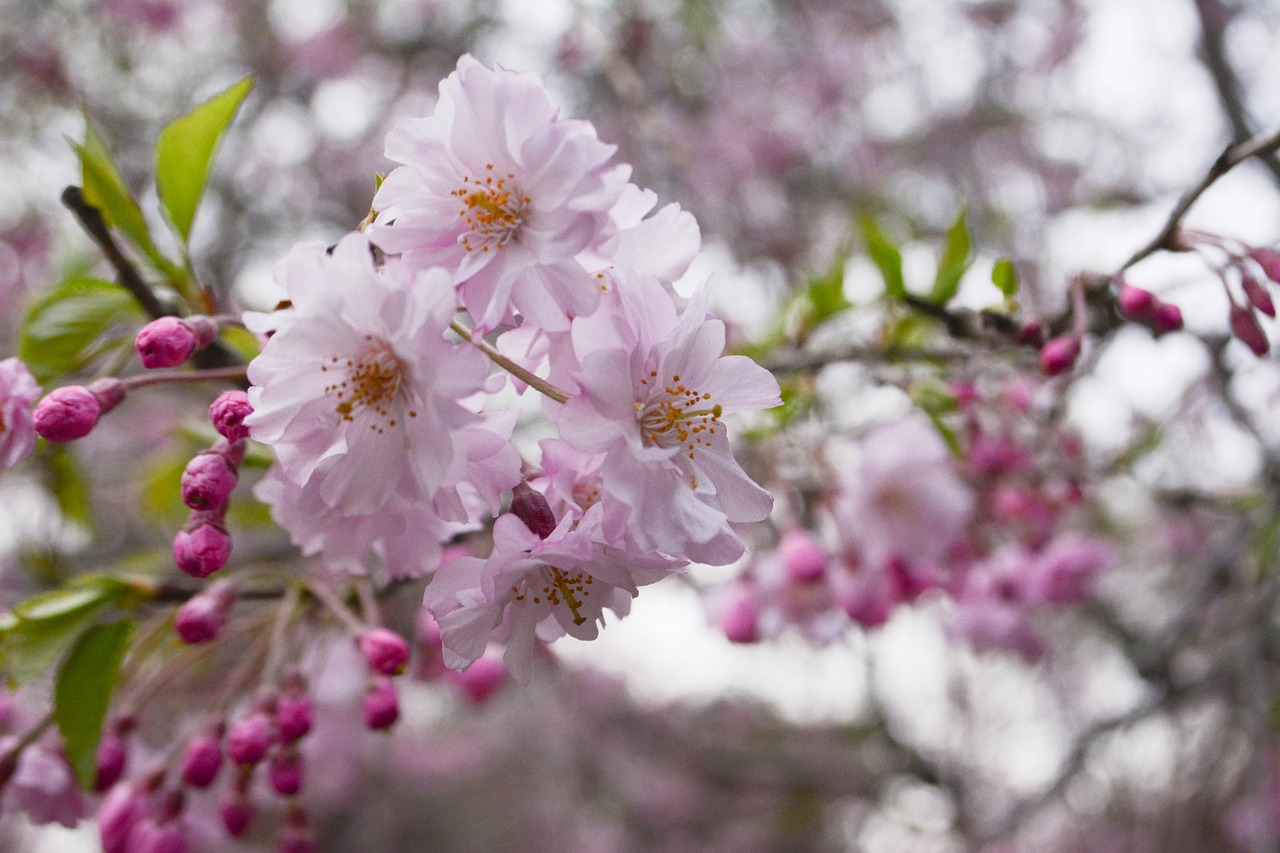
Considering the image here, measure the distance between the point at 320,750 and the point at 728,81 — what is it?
14.6 ft

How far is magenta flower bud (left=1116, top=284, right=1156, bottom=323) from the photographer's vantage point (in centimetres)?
116

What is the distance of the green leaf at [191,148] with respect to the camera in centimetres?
122

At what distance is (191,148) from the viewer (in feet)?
4.02

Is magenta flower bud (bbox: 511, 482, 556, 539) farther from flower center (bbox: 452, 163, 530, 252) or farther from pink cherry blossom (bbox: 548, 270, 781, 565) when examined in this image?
flower center (bbox: 452, 163, 530, 252)

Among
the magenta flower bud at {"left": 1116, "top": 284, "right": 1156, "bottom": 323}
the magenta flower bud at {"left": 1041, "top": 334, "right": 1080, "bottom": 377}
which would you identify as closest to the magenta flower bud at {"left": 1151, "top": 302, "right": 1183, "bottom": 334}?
the magenta flower bud at {"left": 1116, "top": 284, "right": 1156, "bottom": 323}

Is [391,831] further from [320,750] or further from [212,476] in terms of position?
[212,476]

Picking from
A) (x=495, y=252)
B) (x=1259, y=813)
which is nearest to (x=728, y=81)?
(x=1259, y=813)

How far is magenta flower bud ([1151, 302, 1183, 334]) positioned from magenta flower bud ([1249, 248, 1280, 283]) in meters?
0.10

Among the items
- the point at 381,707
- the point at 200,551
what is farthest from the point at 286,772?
the point at 200,551

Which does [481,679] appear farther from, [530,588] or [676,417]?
[676,417]

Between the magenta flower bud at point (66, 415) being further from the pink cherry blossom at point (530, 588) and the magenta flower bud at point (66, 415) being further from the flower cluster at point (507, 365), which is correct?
the pink cherry blossom at point (530, 588)

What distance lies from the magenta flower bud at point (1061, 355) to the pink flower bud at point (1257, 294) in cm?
21

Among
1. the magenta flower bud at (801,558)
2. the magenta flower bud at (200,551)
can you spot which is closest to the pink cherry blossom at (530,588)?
the magenta flower bud at (200,551)

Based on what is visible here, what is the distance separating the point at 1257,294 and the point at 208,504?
126 centimetres
